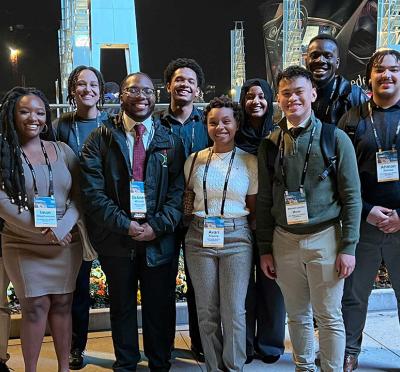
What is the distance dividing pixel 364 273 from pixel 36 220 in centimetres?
200

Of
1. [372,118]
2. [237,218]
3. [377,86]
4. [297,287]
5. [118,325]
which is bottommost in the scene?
[118,325]

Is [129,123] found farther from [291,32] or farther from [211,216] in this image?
[291,32]

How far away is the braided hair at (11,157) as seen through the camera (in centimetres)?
266

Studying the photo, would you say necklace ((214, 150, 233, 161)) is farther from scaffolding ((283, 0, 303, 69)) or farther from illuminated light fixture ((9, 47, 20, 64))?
illuminated light fixture ((9, 47, 20, 64))

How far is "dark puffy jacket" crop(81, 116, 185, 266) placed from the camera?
2.78 m

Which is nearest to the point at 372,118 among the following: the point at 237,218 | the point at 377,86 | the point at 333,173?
the point at 377,86

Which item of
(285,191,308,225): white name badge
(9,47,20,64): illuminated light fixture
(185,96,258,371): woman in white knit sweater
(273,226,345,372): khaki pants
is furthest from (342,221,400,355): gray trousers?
(9,47,20,64): illuminated light fixture

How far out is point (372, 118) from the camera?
2863 millimetres

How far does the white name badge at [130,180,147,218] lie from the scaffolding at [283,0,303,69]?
27.7 ft

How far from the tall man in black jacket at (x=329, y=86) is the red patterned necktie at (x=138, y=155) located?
4.04 feet

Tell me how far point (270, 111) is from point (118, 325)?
1.71 metres

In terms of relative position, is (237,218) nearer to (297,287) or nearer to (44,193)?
(297,287)

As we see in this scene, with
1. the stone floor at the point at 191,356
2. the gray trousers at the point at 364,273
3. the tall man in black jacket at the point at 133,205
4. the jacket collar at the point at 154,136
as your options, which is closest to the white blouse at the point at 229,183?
the tall man in black jacket at the point at 133,205

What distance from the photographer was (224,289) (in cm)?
281
